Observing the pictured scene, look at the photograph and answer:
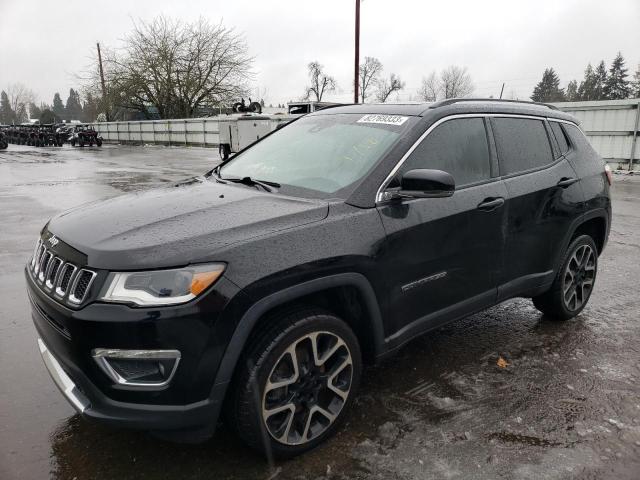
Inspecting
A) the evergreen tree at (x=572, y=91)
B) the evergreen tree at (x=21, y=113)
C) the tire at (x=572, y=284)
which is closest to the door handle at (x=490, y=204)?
the tire at (x=572, y=284)

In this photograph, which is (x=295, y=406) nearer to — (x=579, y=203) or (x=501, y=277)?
(x=501, y=277)

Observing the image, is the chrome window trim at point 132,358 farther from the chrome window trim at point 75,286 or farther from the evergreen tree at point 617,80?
the evergreen tree at point 617,80

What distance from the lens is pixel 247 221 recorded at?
234 centimetres

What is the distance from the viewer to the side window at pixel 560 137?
395 centimetres

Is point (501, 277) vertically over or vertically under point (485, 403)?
over

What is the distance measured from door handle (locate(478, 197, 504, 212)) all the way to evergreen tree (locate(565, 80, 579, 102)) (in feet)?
306

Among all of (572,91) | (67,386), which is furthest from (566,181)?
(572,91)

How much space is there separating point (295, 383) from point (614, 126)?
16336 millimetres

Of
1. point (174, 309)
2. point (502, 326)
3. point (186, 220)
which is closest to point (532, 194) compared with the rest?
point (502, 326)

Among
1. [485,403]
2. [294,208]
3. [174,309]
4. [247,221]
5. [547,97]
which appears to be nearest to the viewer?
[174,309]

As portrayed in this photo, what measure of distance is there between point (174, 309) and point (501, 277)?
2.27 metres

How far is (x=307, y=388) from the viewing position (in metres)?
2.46

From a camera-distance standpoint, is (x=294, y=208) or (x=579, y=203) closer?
(x=294, y=208)

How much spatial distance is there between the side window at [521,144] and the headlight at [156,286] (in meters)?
2.30
